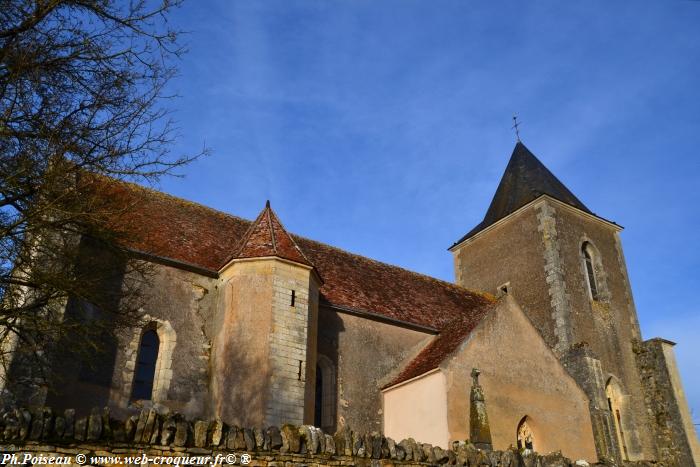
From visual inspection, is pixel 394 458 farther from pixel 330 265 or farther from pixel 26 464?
pixel 330 265

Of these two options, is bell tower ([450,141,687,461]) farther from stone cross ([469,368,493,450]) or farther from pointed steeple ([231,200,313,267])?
pointed steeple ([231,200,313,267])

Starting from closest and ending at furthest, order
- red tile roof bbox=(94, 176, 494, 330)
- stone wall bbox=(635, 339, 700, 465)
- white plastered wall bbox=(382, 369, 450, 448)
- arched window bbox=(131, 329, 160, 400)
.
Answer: arched window bbox=(131, 329, 160, 400) < white plastered wall bbox=(382, 369, 450, 448) < red tile roof bbox=(94, 176, 494, 330) < stone wall bbox=(635, 339, 700, 465)

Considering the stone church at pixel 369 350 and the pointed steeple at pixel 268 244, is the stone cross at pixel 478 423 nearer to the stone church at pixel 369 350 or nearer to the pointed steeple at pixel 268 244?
the stone church at pixel 369 350

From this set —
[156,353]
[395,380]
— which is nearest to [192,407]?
[156,353]

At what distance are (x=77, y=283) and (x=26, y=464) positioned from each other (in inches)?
92.5

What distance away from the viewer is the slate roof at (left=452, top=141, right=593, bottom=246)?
74.9ft

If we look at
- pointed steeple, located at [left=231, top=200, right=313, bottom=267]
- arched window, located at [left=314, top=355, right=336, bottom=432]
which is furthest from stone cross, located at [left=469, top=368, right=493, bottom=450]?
pointed steeple, located at [left=231, top=200, right=313, bottom=267]

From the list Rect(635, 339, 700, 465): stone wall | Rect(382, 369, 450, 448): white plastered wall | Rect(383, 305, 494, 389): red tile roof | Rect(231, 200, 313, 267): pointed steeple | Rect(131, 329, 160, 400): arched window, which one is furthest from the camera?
Rect(635, 339, 700, 465): stone wall

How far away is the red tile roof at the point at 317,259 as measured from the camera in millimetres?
13625

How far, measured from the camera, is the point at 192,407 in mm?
12172

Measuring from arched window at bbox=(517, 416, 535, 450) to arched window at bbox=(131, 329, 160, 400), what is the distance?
8204mm

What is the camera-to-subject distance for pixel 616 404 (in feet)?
64.0

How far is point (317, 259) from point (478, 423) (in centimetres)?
735

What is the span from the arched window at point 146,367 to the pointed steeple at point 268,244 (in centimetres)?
241
